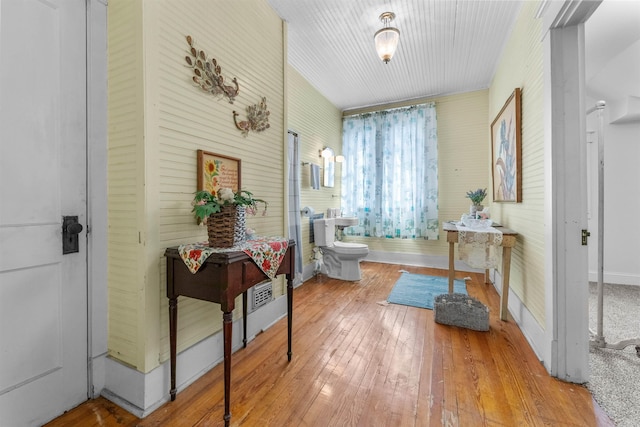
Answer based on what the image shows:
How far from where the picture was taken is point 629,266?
11.2 feet

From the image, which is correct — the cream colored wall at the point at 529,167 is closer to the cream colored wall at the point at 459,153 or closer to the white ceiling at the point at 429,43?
the white ceiling at the point at 429,43

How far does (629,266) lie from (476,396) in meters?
3.71

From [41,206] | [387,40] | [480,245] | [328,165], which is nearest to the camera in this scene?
[41,206]

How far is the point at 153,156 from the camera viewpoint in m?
1.43

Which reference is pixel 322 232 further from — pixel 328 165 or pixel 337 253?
pixel 328 165

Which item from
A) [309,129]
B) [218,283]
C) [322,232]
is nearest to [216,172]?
[218,283]

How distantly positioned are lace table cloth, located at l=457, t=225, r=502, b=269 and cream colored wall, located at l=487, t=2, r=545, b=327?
0.22 metres

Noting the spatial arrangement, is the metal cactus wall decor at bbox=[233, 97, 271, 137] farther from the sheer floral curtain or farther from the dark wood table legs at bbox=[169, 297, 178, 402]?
the sheer floral curtain

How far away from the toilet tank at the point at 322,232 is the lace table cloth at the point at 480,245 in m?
1.74

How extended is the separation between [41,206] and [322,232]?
2891 mm

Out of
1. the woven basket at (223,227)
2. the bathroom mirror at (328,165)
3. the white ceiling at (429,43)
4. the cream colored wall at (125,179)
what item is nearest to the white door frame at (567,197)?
the white ceiling at (429,43)

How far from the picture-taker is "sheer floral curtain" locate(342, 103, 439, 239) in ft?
14.3

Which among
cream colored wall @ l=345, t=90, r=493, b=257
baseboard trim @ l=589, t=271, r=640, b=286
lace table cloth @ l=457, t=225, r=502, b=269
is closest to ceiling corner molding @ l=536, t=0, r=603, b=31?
lace table cloth @ l=457, t=225, r=502, b=269

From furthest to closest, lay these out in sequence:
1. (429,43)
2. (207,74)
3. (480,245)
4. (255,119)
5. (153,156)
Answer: (429,43) < (480,245) < (255,119) < (207,74) < (153,156)
